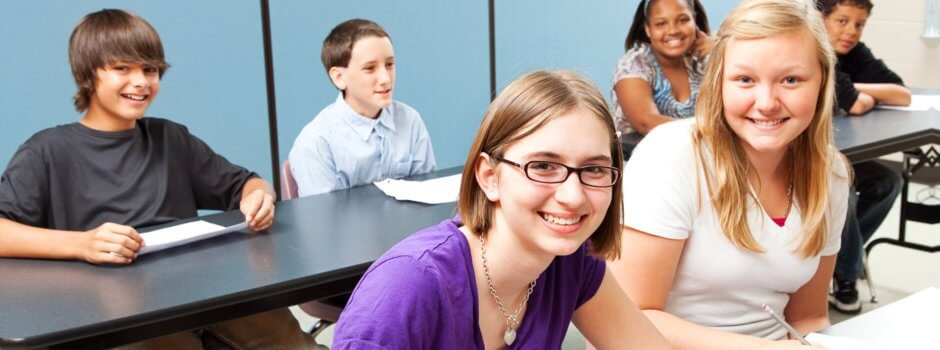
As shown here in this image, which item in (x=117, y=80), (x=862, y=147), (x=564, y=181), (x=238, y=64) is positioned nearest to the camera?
(x=564, y=181)

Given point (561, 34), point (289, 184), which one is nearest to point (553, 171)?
point (289, 184)

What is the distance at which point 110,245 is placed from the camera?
1.75m

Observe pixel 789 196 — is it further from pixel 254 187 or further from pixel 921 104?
pixel 921 104

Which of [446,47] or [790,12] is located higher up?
[790,12]

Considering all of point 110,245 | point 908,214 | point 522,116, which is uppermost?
point 522,116

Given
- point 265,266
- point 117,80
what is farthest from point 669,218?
point 117,80

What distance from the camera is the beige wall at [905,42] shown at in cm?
503

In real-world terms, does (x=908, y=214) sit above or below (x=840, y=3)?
below

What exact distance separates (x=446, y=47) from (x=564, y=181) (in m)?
3.30

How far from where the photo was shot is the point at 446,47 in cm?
438

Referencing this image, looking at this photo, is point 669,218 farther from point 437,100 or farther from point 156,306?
point 437,100

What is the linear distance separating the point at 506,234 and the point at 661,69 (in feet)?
7.89

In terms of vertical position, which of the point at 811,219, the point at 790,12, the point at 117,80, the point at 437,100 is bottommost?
the point at 437,100

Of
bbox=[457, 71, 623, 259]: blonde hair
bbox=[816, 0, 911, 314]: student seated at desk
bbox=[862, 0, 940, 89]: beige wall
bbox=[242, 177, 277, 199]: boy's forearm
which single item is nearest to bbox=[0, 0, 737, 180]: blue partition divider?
bbox=[816, 0, 911, 314]: student seated at desk
